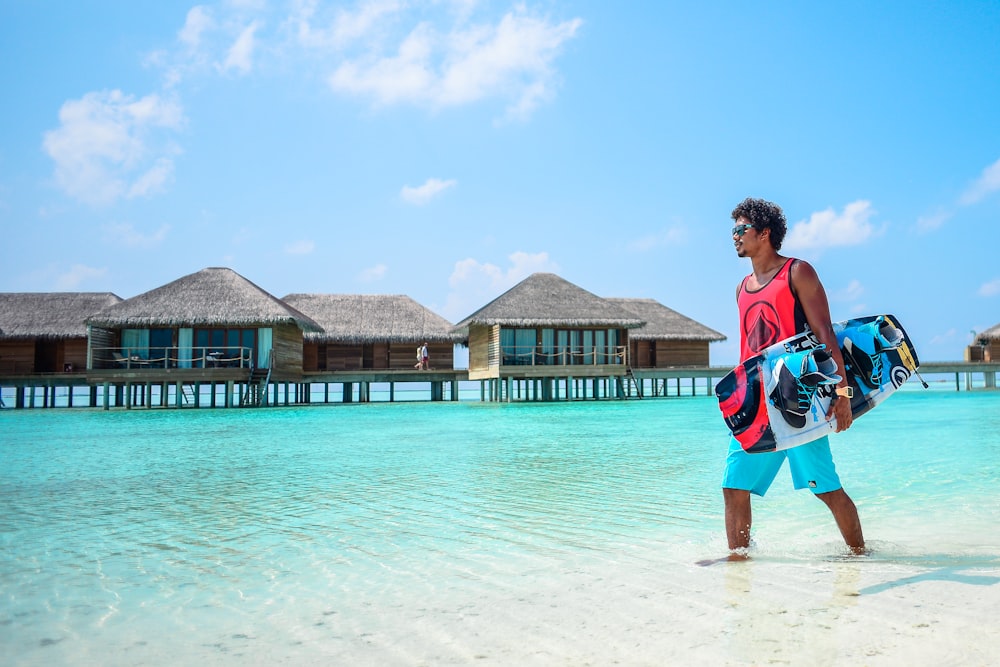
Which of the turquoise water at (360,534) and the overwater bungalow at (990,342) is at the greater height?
the overwater bungalow at (990,342)

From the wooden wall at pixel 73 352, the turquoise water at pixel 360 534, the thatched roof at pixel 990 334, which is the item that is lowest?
the turquoise water at pixel 360 534

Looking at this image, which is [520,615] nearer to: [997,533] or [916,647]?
[916,647]

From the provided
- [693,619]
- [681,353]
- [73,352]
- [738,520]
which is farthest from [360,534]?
[681,353]

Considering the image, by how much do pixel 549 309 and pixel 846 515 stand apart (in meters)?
21.1

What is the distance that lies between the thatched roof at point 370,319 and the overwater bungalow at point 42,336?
733 cm

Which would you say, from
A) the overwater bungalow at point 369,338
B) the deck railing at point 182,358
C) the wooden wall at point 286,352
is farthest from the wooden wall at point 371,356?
the deck railing at point 182,358

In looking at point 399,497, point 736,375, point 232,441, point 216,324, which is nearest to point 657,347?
point 216,324

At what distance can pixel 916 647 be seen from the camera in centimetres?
194

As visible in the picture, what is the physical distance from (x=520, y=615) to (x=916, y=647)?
110cm

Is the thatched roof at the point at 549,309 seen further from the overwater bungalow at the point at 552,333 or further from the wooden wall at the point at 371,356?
the wooden wall at the point at 371,356

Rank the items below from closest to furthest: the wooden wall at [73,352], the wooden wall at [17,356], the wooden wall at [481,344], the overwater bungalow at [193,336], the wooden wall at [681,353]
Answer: the overwater bungalow at [193,336] < the wooden wall at [481,344] < the wooden wall at [17,356] < the wooden wall at [73,352] < the wooden wall at [681,353]

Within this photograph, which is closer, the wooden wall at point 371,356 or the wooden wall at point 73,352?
the wooden wall at point 73,352

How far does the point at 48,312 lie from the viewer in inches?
1080

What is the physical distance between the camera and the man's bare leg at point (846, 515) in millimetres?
2881
